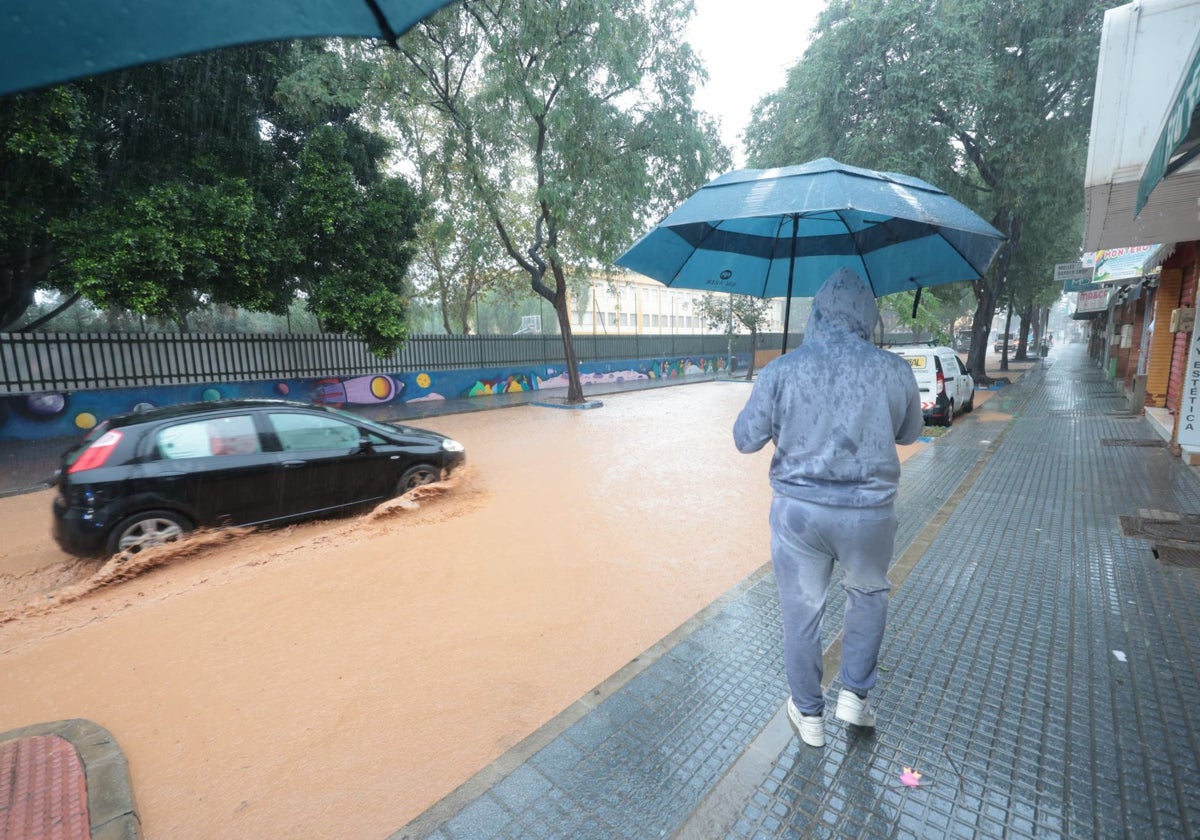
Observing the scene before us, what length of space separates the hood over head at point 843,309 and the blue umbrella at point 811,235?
436 mm

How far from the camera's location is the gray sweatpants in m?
2.14

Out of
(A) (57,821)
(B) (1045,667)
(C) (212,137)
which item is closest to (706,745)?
(B) (1045,667)

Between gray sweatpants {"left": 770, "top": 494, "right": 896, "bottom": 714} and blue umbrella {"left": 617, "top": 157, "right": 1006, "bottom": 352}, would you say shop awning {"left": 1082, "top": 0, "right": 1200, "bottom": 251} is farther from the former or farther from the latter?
gray sweatpants {"left": 770, "top": 494, "right": 896, "bottom": 714}

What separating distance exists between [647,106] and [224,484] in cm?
1271

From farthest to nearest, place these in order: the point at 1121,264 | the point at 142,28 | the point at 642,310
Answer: the point at 642,310
the point at 1121,264
the point at 142,28

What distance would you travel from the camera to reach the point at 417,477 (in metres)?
6.48

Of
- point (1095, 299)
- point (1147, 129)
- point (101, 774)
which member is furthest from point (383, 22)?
point (1095, 299)

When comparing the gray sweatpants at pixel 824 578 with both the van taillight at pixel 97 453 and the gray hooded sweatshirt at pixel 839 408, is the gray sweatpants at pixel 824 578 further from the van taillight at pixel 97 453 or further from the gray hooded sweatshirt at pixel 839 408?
the van taillight at pixel 97 453

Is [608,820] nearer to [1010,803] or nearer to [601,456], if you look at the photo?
[1010,803]

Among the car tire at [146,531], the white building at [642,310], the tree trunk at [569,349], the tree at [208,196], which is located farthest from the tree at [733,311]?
the white building at [642,310]

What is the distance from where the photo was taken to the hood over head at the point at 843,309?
2.23 meters

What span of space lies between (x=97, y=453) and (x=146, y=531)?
738 millimetres

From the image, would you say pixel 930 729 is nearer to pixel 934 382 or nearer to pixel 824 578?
pixel 824 578

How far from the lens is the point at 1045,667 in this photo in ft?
9.82
